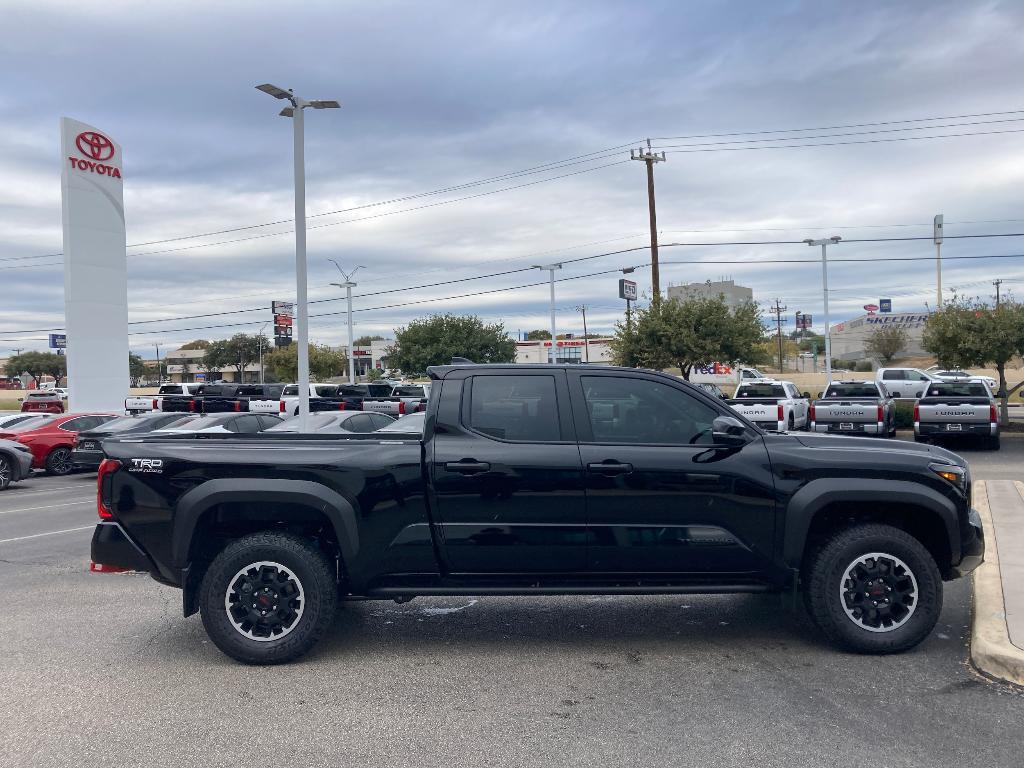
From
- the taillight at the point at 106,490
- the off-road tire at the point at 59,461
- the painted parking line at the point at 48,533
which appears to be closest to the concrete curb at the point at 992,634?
the taillight at the point at 106,490

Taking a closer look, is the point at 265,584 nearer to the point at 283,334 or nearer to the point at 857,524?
the point at 857,524

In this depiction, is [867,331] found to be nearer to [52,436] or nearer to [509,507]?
[52,436]

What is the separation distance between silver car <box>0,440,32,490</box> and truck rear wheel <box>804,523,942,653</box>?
16.6 metres

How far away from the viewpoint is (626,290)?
1732 inches

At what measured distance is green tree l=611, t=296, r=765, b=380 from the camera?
32344 millimetres

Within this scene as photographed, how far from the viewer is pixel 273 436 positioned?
5758 millimetres

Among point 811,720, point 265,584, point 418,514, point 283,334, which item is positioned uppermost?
point 283,334

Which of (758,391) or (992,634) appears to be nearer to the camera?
(992,634)

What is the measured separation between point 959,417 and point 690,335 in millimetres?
13119

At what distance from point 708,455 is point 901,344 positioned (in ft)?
281

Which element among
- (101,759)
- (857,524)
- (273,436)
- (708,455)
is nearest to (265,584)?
(273,436)

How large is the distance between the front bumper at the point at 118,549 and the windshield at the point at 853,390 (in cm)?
1995

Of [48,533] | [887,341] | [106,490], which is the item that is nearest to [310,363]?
[887,341]

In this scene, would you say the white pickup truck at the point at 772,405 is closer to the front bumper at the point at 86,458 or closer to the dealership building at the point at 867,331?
the front bumper at the point at 86,458
